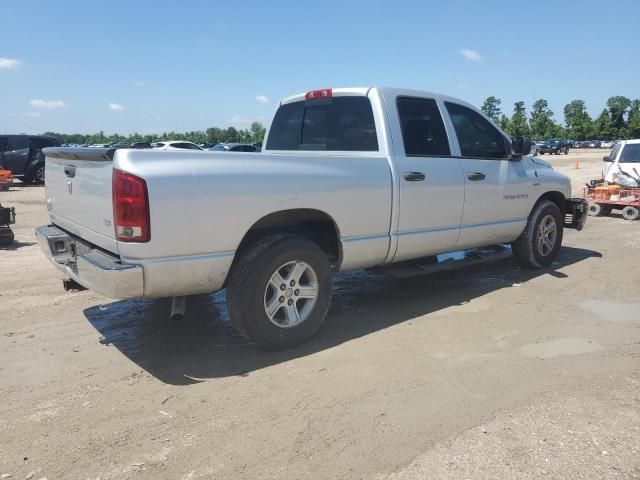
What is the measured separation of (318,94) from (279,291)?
7.75ft

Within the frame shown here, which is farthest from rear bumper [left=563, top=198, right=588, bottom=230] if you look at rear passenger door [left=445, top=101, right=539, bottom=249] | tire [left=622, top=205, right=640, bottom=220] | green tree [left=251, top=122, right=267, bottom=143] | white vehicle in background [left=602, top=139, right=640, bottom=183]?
green tree [left=251, top=122, right=267, bottom=143]

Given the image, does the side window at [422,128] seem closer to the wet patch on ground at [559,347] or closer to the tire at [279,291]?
the tire at [279,291]

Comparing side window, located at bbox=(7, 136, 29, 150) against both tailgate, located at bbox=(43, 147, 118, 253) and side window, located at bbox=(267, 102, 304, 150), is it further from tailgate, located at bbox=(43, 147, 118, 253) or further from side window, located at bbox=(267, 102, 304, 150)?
tailgate, located at bbox=(43, 147, 118, 253)

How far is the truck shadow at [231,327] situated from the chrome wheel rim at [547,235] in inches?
11.2

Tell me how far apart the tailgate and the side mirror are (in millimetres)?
4348

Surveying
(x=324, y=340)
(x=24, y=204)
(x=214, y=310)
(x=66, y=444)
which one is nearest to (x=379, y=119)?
(x=324, y=340)

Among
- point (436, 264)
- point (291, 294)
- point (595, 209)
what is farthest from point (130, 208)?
point (595, 209)

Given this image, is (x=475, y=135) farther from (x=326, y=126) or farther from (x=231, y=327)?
(x=231, y=327)

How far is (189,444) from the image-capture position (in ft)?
9.40

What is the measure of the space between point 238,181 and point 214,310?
192 cm

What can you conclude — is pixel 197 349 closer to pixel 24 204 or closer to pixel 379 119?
pixel 379 119

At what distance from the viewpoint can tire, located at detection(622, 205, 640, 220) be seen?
11.1 meters

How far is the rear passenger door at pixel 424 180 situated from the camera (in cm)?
477

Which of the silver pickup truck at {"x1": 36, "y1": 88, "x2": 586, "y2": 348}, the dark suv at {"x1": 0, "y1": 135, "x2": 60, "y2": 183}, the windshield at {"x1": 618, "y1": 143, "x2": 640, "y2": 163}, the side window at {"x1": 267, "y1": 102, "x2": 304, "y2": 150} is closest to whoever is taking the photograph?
the silver pickup truck at {"x1": 36, "y1": 88, "x2": 586, "y2": 348}
